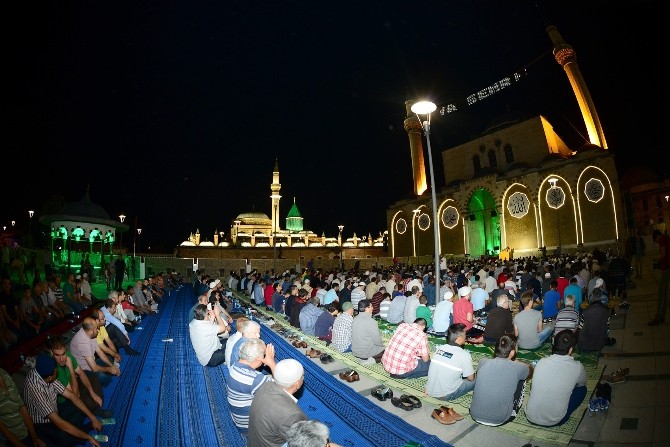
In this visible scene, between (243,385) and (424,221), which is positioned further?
(424,221)

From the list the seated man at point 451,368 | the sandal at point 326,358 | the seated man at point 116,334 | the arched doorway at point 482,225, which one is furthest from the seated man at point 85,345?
the arched doorway at point 482,225

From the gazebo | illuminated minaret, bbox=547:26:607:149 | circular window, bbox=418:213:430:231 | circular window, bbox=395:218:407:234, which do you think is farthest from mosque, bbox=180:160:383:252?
illuminated minaret, bbox=547:26:607:149

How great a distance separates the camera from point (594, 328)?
597 centimetres

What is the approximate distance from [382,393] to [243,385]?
2120 millimetres

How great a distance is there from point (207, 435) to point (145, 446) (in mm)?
594

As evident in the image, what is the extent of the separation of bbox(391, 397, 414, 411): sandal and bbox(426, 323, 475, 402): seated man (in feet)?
1.30

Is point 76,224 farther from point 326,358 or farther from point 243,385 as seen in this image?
point 243,385

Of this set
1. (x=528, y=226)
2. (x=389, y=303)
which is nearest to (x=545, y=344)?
(x=389, y=303)

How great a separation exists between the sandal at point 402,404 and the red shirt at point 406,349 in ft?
2.55

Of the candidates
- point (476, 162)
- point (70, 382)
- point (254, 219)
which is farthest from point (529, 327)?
point (254, 219)

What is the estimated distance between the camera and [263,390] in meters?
2.66

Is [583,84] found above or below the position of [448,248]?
above

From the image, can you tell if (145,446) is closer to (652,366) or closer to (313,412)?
(313,412)

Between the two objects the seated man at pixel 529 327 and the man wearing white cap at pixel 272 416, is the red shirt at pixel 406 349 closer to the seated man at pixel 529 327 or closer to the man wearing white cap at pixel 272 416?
the seated man at pixel 529 327
